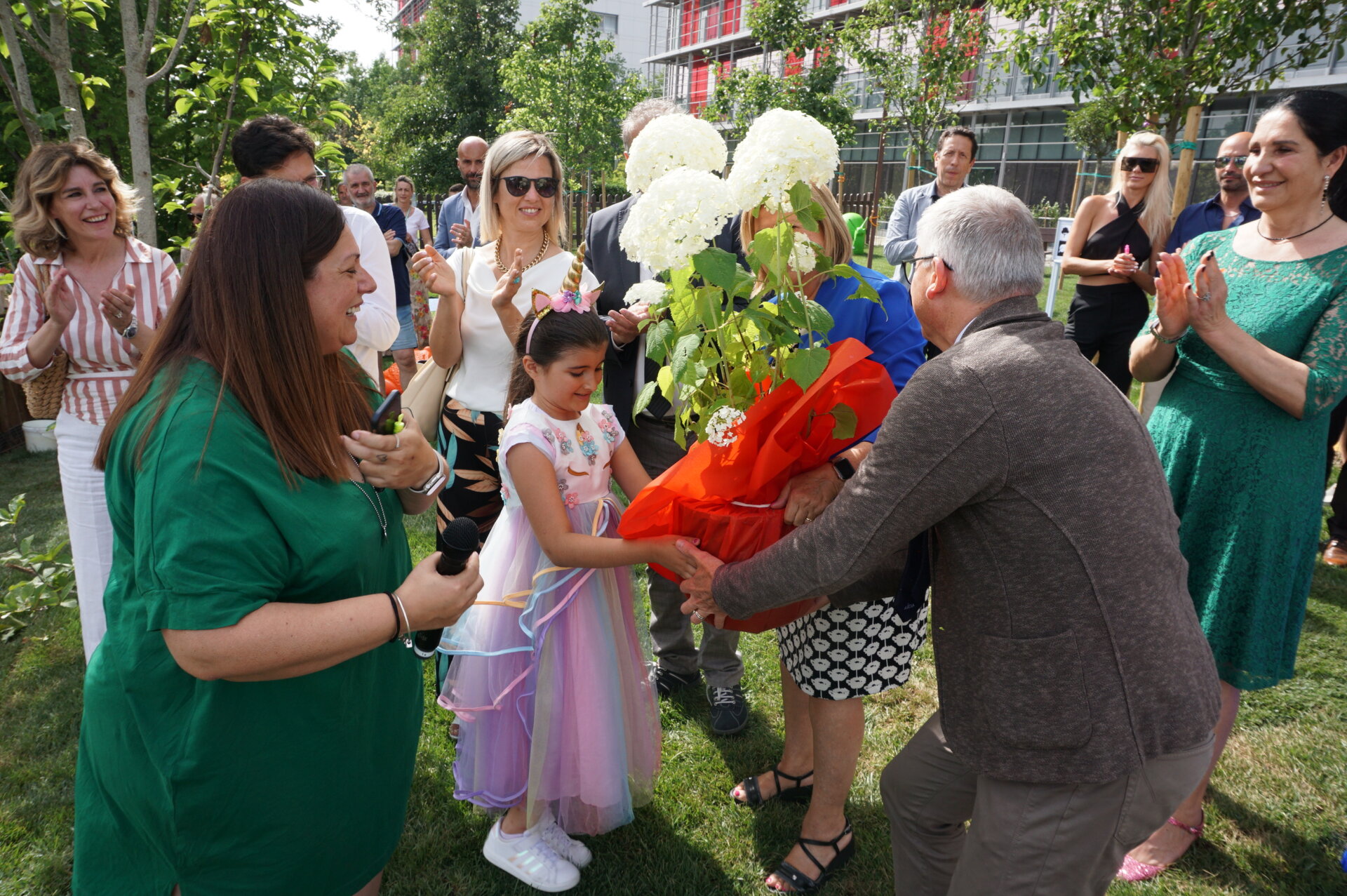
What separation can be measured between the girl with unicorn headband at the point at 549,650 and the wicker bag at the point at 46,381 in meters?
1.89

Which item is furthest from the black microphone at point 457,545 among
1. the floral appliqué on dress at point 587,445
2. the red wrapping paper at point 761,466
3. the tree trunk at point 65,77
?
the tree trunk at point 65,77

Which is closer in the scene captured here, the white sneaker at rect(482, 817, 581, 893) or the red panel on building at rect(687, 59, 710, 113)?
the white sneaker at rect(482, 817, 581, 893)

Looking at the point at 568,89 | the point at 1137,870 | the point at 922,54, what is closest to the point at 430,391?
the point at 1137,870

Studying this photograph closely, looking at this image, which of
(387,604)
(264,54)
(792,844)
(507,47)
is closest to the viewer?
(387,604)

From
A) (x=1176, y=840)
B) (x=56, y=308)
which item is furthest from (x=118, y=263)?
(x=1176, y=840)

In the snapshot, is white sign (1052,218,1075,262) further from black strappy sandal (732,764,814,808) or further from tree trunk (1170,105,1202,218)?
black strappy sandal (732,764,814,808)

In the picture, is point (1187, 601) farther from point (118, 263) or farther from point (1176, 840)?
point (118, 263)

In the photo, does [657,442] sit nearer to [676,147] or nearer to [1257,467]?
[676,147]

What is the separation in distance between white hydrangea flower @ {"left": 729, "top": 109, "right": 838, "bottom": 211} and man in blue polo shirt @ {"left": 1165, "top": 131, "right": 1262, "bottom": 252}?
4.09 metres

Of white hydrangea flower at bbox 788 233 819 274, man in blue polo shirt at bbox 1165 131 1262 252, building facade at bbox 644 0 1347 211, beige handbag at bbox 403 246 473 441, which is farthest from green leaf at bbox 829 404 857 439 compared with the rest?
building facade at bbox 644 0 1347 211

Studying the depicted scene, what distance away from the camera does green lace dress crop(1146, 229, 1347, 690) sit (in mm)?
2438

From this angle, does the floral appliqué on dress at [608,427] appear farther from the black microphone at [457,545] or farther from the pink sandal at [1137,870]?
the pink sandal at [1137,870]

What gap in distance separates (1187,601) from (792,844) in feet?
5.36

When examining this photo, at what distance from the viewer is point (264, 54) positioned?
4508 mm
